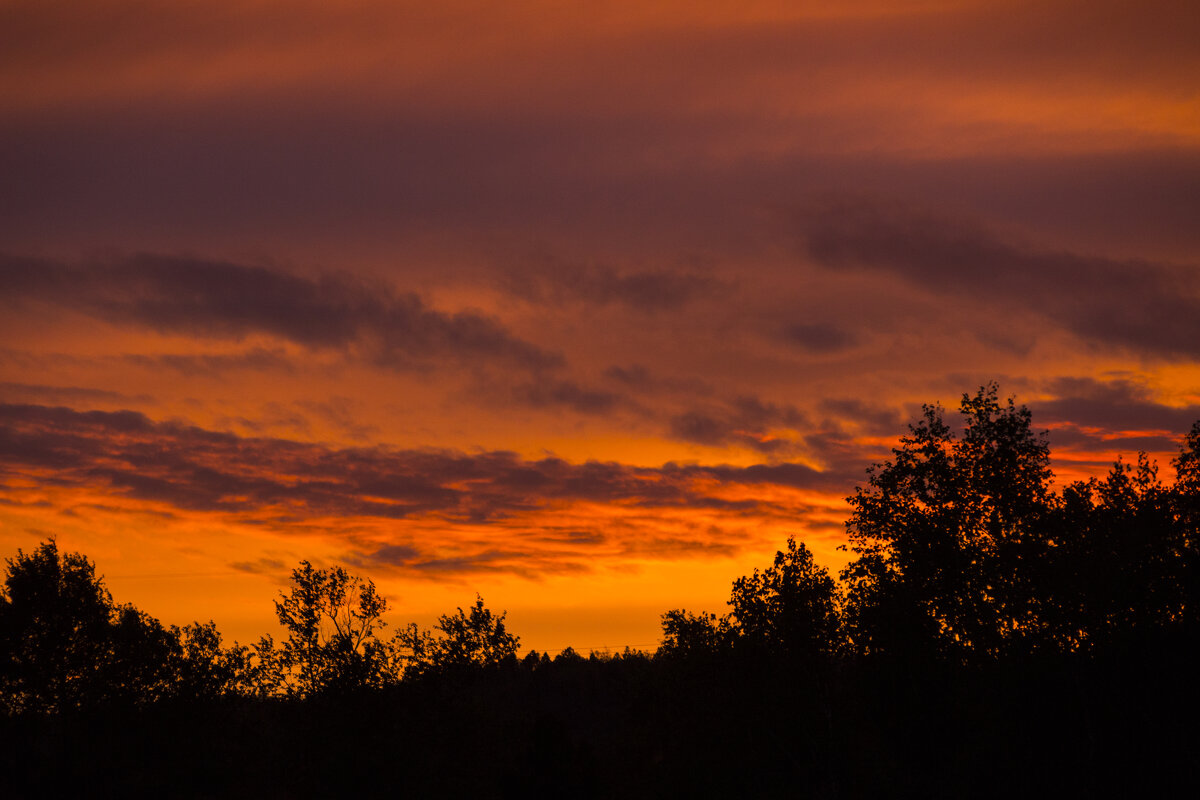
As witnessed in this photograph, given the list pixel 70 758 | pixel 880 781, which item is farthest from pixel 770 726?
pixel 70 758

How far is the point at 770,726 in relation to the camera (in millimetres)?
81312

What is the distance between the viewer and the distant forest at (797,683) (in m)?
59.9

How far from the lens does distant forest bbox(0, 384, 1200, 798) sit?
59.9m

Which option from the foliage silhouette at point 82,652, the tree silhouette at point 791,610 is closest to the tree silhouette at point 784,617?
the tree silhouette at point 791,610

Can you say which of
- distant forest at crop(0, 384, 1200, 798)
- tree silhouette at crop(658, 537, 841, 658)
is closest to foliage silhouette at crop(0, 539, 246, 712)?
distant forest at crop(0, 384, 1200, 798)

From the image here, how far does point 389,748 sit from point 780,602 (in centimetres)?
3349

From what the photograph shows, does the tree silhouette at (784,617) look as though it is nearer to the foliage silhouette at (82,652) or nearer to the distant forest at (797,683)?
the distant forest at (797,683)

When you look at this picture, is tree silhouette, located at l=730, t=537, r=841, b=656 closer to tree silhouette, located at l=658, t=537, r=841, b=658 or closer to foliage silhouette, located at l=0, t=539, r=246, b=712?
tree silhouette, located at l=658, t=537, r=841, b=658

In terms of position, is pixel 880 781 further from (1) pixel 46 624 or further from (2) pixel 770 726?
(1) pixel 46 624

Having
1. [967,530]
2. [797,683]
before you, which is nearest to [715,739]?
[797,683]

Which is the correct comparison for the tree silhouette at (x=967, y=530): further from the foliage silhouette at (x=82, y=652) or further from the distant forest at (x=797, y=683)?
the foliage silhouette at (x=82, y=652)

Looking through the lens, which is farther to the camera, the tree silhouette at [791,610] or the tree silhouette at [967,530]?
the tree silhouette at [791,610]

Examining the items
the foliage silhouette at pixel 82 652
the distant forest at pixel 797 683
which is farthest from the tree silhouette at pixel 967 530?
the foliage silhouette at pixel 82 652

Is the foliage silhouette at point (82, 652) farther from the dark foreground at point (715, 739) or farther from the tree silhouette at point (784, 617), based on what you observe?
the tree silhouette at point (784, 617)
